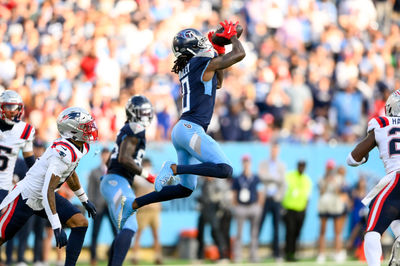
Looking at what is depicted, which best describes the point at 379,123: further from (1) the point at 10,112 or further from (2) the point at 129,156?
(1) the point at 10,112

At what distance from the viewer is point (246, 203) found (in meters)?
14.8

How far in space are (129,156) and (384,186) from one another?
310 centimetres

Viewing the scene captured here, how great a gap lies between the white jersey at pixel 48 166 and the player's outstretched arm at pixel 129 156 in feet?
4.11

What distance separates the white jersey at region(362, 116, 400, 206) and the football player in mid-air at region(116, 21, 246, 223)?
60.6 inches

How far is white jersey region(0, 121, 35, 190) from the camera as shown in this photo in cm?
916

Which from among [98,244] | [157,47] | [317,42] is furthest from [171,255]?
[317,42]

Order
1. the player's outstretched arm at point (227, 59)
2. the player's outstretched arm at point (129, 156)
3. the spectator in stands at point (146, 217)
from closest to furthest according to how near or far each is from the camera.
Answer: the player's outstretched arm at point (227, 59), the player's outstretched arm at point (129, 156), the spectator in stands at point (146, 217)

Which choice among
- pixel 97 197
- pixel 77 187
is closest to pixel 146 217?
pixel 97 197

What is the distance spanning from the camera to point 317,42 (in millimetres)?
19547

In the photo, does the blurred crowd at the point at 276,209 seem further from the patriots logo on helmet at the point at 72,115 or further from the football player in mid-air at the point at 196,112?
the patriots logo on helmet at the point at 72,115

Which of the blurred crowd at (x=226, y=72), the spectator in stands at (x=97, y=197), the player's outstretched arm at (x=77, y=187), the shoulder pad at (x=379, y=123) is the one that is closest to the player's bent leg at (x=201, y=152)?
the player's outstretched arm at (x=77, y=187)

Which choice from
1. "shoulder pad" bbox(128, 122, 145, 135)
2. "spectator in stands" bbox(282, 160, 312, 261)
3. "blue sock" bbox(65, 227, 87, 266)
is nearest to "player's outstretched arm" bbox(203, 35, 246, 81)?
"shoulder pad" bbox(128, 122, 145, 135)

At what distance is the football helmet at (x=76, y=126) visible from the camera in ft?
26.2

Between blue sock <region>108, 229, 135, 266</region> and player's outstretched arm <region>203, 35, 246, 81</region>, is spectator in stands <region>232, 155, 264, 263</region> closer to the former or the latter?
blue sock <region>108, 229, 135, 266</region>
